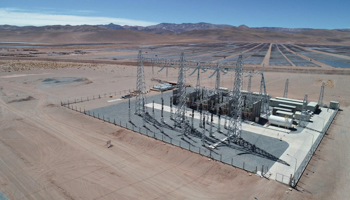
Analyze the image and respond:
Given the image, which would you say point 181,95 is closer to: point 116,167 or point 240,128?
point 240,128

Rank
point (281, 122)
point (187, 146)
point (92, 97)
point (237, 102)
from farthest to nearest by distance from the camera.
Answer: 1. point (92, 97)
2. point (281, 122)
3. point (237, 102)
4. point (187, 146)

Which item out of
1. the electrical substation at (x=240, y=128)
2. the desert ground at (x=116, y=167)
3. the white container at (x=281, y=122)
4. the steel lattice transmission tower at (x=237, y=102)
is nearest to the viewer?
the desert ground at (x=116, y=167)

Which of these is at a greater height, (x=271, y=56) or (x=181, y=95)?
(x=271, y=56)

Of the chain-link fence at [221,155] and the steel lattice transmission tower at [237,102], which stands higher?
the steel lattice transmission tower at [237,102]

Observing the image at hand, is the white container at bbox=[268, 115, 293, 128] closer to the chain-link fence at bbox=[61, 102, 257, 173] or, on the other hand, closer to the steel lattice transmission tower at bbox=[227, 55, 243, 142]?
the steel lattice transmission tower at bbox=[227, 55, 243, 142]

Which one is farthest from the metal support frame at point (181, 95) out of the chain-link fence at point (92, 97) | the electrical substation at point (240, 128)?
the chain-link fence at point (92, 97)

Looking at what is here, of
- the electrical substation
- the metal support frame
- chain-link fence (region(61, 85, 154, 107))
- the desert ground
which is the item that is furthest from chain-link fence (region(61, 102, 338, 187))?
chain-link fence (region(61, 85, 154, 107))

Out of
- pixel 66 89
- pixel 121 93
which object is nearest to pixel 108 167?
pixel 121 93

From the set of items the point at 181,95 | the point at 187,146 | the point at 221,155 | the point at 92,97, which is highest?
the point at 181,95

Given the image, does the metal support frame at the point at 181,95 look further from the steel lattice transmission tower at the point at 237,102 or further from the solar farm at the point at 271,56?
the solar farm at the point at 271,56

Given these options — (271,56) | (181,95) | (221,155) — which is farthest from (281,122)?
(271,56)

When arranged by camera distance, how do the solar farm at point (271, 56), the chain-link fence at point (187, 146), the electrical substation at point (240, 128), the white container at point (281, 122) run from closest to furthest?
the chain-link fence at point (187, 146), the electrical substation at point (240, 128), the white container at point (281, 122), the solar farm at point (271, 56)
